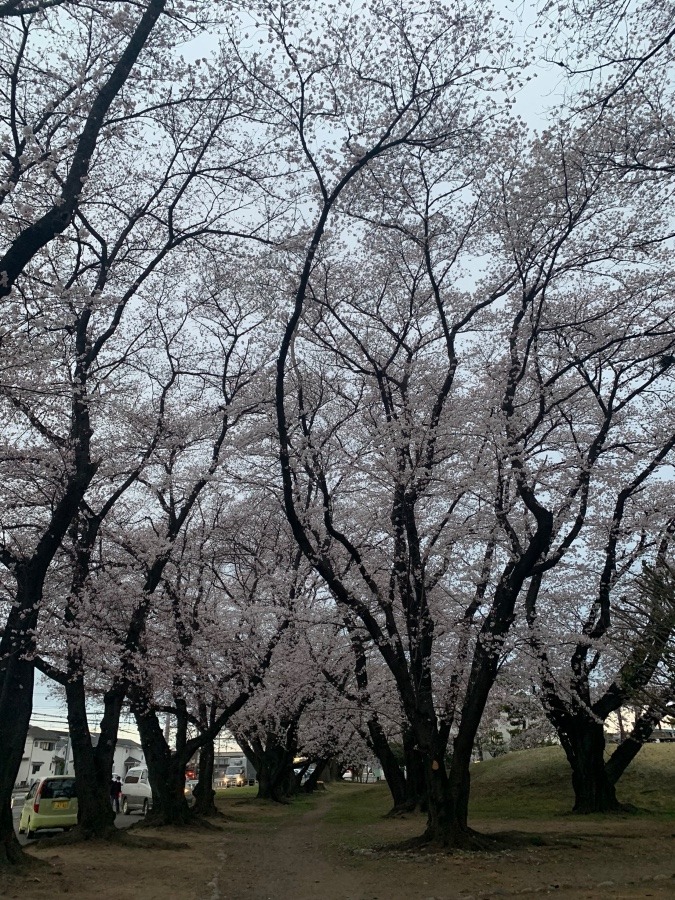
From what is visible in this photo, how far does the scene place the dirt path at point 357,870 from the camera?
26.7ft

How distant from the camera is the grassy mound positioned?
19234 millimetres

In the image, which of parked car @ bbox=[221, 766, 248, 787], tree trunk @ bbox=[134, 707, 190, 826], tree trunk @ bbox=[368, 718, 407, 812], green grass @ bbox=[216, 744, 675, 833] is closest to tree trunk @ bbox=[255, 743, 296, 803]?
green grass @ bbox=[216, 744, 675, 833]

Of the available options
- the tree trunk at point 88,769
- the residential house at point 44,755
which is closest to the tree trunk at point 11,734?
the tree trunk at point 88,769

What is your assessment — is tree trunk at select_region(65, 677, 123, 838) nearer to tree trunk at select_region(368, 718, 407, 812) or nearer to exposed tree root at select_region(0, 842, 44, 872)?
exposed tree root at select_region(0, 842, 44, 872)

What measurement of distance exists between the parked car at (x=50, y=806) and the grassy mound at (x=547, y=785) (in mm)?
9943

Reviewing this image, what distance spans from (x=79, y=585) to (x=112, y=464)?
8.31ft

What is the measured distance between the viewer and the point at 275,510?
60.1 feet

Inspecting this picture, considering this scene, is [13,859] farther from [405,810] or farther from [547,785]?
[547,785]

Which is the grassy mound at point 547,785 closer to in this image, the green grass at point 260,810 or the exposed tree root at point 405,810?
the exposed tree root at point 405,810

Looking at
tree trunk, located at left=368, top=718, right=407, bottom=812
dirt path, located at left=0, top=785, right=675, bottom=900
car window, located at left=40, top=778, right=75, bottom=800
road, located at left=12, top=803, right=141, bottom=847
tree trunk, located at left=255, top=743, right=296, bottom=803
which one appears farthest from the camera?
tree trunk, located at left=255, top=743, right=296, bottom=803

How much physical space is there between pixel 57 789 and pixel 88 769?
4963mm

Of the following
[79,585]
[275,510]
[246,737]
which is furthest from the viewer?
[246,737]

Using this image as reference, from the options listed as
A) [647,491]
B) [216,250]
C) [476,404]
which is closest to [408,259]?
[476,404]

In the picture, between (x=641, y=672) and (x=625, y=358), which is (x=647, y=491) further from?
(x=641, y=672)
